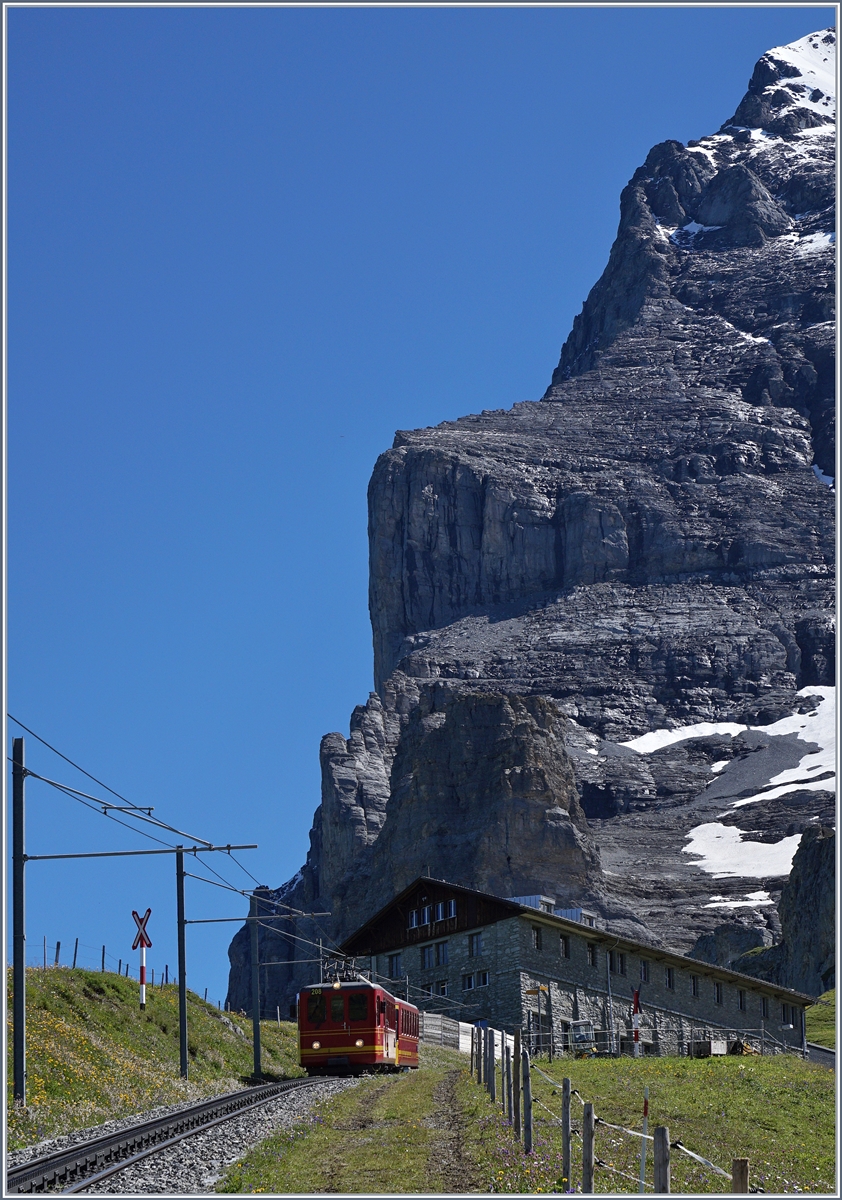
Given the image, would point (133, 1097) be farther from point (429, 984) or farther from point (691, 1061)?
point (429, 984)

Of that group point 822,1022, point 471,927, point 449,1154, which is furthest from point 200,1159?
point 822,1022

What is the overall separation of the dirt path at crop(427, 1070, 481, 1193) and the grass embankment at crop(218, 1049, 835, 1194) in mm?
24

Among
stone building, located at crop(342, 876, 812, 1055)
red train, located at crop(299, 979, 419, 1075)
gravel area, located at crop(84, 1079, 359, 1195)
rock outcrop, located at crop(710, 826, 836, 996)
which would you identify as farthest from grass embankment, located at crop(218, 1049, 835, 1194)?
rock outcrop, located at crop(710, 826, 836, 996)

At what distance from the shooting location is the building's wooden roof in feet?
219

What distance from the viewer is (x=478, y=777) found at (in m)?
175

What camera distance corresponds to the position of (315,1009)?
4197 centimetres

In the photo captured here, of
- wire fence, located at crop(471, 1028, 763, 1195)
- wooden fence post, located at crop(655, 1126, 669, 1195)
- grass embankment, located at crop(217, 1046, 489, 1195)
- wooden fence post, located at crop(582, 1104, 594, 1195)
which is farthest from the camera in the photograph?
grass embankment, located at crop(217, 1046, 489, 1195)

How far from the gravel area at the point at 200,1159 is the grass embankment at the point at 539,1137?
1.32 feet

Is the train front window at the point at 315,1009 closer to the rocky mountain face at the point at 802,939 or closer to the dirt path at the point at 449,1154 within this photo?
the dirt path at the point at 449,1154

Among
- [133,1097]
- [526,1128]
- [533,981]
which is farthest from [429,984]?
[526,1128]

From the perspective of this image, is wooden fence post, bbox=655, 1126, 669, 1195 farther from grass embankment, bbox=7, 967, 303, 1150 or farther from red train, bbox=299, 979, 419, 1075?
red train, bbox=299, 979, 419, 1075

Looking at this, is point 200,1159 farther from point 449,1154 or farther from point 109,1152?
point 449,1154

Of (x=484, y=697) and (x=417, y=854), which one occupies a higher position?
(x=484, y=697)

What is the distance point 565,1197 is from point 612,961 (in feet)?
180
